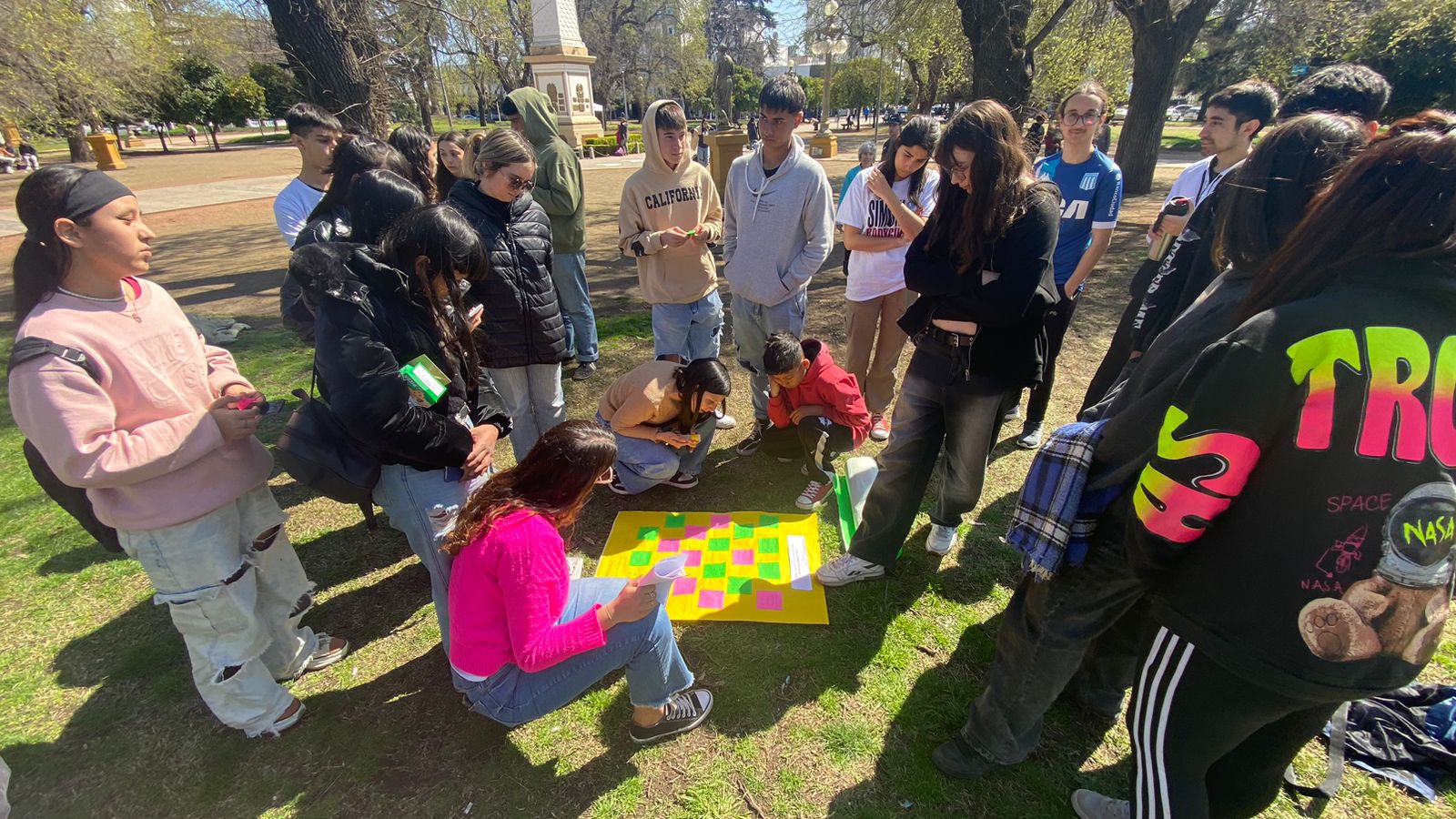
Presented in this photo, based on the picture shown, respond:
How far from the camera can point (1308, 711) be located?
1.29 m

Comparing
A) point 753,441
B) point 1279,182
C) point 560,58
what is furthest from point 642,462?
point 560,58

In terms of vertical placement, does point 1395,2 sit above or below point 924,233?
above

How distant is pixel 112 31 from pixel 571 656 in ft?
82.3

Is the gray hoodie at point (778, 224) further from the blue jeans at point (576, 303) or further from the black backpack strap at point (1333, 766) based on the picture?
the black backpack strap at point (1333, 766)

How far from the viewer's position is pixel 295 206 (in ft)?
11.1

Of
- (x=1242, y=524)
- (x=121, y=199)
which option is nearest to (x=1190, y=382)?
(x=1242, y=524)

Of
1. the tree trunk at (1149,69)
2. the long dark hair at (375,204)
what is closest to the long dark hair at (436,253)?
the long dark hair at (375,204)

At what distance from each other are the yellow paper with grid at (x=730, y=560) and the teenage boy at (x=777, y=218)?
3.98ft

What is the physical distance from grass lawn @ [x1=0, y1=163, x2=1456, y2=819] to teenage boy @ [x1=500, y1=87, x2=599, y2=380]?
224 cm

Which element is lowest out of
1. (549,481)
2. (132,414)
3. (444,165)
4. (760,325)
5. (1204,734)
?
(1204,734)

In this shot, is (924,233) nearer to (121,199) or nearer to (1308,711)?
(1308,711)

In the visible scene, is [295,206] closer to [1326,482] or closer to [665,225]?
[665,225]

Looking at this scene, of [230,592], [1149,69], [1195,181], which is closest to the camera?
[230,592]

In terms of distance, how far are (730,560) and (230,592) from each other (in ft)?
6.07
